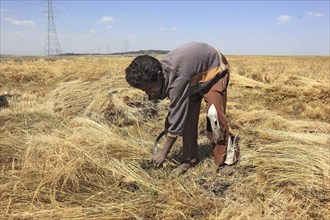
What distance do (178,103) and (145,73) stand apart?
13.4 inches

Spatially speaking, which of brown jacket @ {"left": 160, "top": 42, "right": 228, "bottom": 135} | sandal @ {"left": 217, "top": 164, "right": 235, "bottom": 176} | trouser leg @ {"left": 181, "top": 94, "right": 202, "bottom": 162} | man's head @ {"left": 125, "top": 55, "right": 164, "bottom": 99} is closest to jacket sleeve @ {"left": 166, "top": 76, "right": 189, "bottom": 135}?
brown jacket @ {"left": 160, "top": 42, "right": 228, "bottom": 135}

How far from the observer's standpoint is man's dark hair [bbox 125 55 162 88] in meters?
2.81

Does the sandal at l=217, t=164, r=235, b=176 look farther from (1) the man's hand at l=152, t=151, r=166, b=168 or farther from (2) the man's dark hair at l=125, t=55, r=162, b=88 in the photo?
(2) the man's dark hair at l=125, t=55, r=162, b=88

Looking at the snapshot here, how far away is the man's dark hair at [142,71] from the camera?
9.23ft

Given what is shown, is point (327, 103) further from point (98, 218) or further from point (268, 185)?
point (98, 218)

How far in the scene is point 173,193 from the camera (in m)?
2.84

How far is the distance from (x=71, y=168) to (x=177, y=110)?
0.93 meters

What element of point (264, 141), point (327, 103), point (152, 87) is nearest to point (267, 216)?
point (152, 87)

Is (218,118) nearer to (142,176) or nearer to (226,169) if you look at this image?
(226,169)

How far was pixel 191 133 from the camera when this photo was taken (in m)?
3.61

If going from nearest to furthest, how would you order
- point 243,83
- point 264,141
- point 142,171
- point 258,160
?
point 142,171 → point 258,160 → point 264,141 → point 243,83

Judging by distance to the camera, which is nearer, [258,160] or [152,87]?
[152,87]

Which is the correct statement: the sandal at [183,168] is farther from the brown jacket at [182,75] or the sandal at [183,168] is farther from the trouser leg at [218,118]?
the brown jacket at [182,75]

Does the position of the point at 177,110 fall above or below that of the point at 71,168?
above
